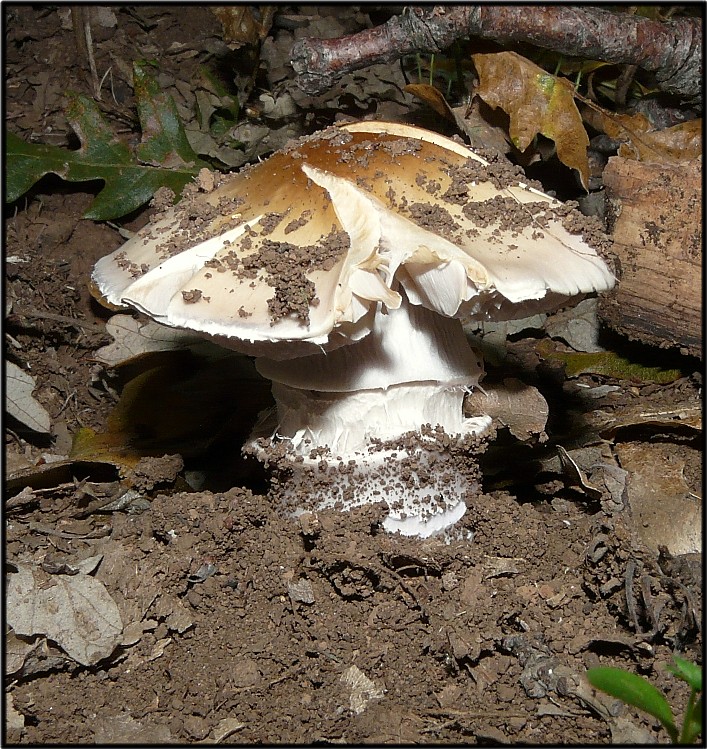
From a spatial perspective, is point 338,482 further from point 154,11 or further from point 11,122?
point 154,11

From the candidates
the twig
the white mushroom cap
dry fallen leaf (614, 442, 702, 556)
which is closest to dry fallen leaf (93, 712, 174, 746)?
the white mushroom cap

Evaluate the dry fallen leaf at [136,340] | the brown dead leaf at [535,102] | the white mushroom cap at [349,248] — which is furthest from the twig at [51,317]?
the brown dead leaf at [535,102]

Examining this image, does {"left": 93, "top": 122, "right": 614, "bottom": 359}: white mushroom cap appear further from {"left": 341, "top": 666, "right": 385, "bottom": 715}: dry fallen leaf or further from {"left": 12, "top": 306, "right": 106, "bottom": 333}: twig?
{"left": 12, "top": 306, "right": 106, "bottom": 333}: twig

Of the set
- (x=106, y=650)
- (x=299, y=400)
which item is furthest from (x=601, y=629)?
(x=106, y=650)

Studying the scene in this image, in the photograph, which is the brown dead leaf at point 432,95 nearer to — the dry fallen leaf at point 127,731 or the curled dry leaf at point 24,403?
the curled dry leaf at point 24,403

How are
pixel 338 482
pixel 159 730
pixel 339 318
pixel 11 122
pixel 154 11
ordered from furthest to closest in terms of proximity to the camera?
1. pixel 154 11
2. pixel 11 122
3. pixel 338 482
4. pixel 159 730
5. pixel 339 318
